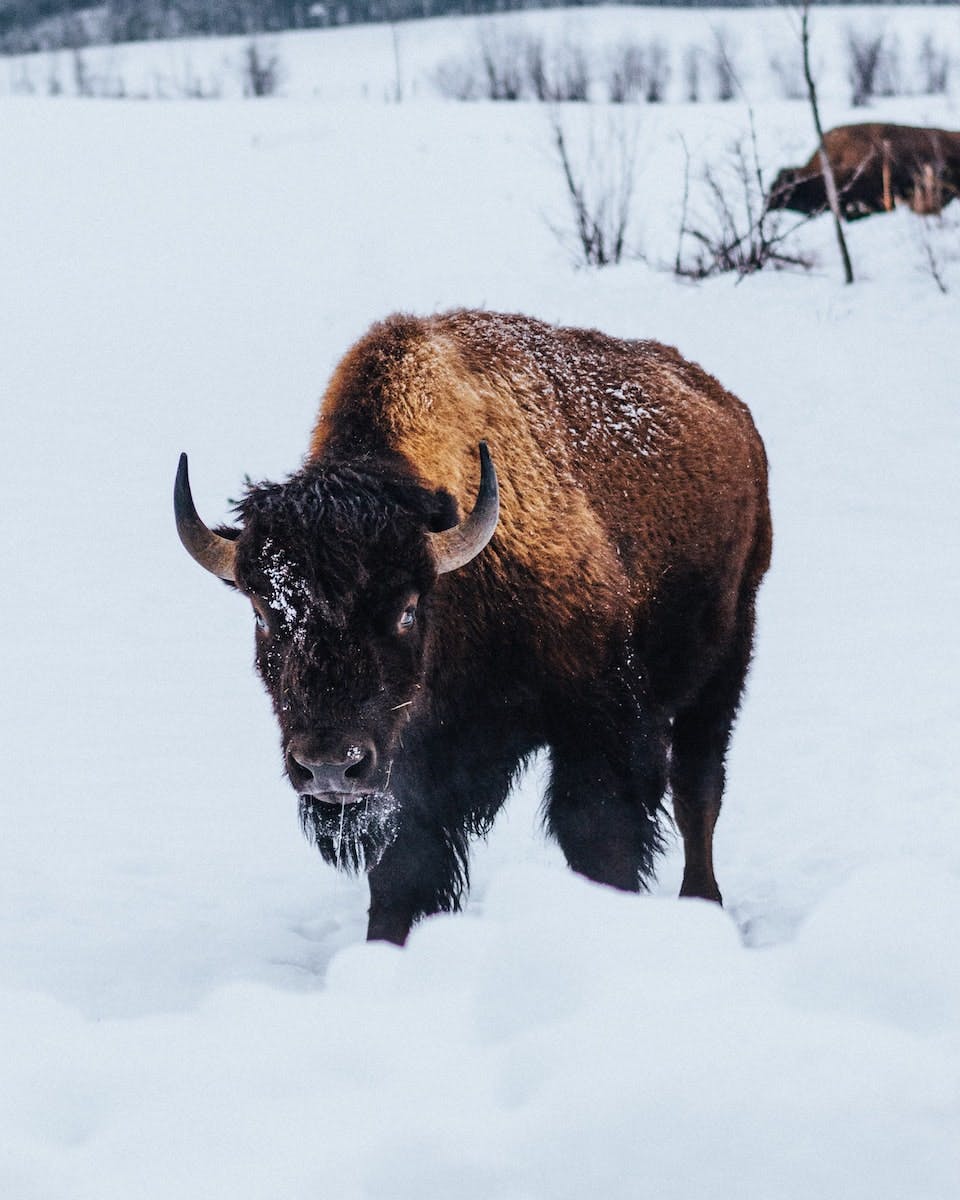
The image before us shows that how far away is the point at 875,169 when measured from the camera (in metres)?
16.7

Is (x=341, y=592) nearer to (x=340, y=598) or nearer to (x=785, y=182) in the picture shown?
(x=340, y=598)

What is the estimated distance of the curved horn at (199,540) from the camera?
140 inches

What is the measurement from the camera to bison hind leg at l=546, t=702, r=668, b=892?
407cm

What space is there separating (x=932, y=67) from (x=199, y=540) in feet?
97.6

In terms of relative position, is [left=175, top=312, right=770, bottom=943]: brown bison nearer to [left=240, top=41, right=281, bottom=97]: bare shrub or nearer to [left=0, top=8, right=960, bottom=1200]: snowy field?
[left=0, top=8, right=960, bottom=1200]: snowy field

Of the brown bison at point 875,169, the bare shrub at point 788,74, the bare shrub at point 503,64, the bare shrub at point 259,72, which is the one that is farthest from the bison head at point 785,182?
the bare shrub at point 259,72

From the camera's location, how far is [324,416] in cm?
411

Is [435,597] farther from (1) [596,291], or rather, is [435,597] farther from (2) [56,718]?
(1) [596,291]

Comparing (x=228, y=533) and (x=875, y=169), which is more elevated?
(x=228, y=533)

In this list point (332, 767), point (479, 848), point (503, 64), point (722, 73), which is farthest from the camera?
point (503, 64)

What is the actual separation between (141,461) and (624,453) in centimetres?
944

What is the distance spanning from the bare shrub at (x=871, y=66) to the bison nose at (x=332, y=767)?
24.0 metres

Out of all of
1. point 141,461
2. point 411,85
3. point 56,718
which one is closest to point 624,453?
point 56,718

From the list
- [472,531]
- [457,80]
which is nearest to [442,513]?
[472,531]
